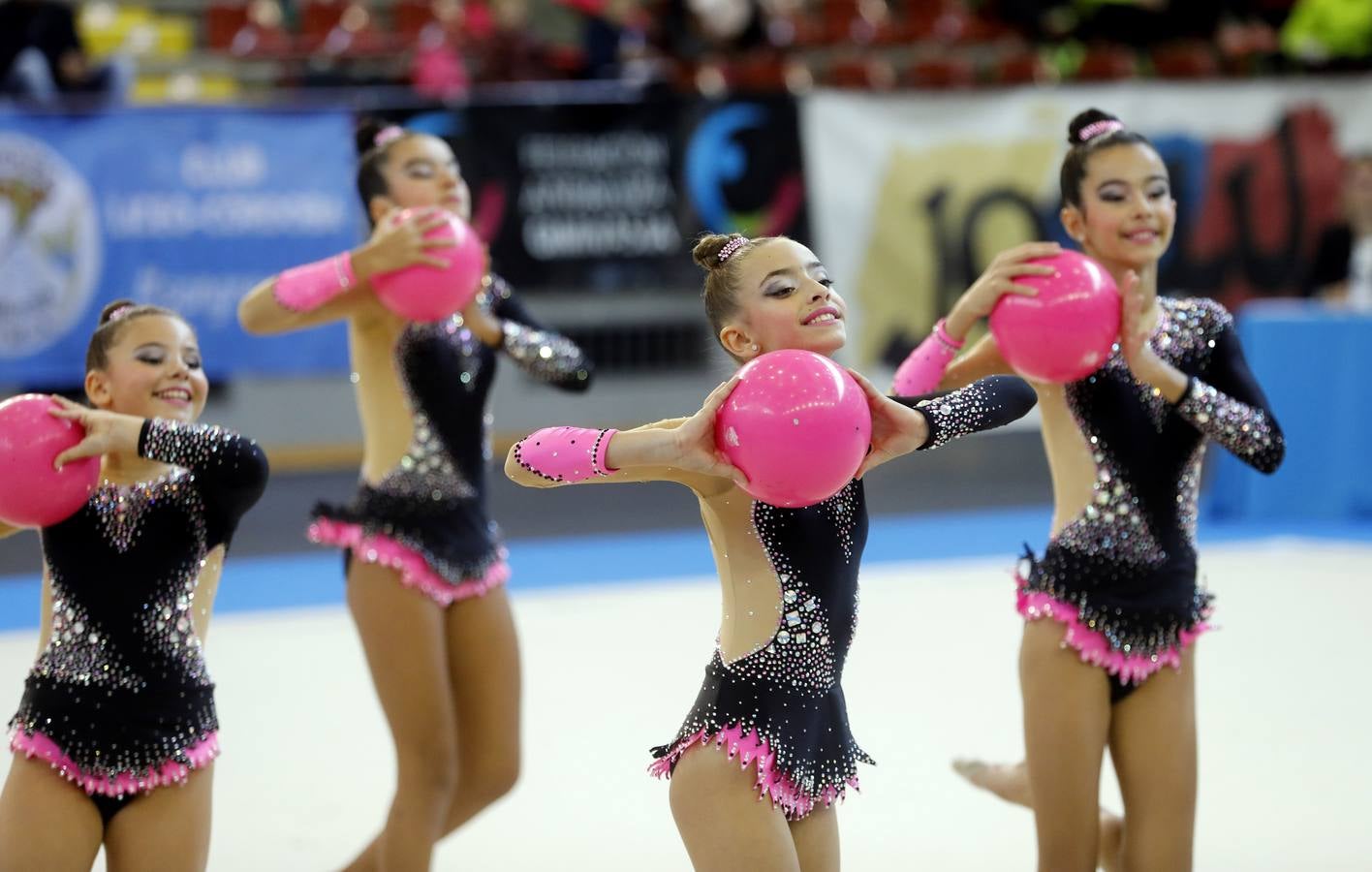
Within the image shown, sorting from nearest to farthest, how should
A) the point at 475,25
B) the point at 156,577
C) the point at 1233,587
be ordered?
1. the point at 156,577
2. the point at 1233,587
3. the point at 475,25

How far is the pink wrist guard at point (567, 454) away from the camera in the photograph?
2.49 metres

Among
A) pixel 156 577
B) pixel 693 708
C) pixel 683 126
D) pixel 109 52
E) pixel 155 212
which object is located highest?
A: pixel 109 52

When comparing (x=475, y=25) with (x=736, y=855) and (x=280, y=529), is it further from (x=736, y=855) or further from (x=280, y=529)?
(x=736, y=855)

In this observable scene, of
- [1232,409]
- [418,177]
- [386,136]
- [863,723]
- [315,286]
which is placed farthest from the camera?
[863,723]

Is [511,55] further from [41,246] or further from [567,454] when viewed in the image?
[567,454]

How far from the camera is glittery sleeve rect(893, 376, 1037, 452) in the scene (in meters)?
2.68

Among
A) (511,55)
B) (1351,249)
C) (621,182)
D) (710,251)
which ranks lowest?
(710,251)

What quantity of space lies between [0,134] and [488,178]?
7.81 feet

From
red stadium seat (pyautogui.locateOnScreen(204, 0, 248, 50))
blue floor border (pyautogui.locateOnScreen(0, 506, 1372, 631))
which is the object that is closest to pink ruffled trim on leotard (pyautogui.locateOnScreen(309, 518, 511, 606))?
blue floor border (pyautogui.locateOnScreen(0, 506, 1372, 631))

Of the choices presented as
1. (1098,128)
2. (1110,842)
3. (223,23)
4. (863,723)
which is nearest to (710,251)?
(1098,128)

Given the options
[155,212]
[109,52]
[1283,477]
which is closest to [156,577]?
[155,212]

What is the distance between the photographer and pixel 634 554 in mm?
7262

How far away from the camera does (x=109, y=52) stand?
10039mm

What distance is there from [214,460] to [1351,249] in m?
7.09
